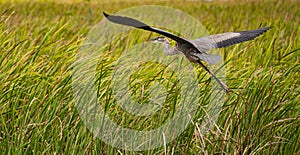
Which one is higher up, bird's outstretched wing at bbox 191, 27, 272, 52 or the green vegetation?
bird's outstretched wing at bbox 191, 27, 272, 52

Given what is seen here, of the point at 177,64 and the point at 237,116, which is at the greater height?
the point at 177,64

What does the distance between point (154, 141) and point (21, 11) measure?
4.99 m

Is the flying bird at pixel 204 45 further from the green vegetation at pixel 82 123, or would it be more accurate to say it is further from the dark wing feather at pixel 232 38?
the green vegetation at pixel 82 123

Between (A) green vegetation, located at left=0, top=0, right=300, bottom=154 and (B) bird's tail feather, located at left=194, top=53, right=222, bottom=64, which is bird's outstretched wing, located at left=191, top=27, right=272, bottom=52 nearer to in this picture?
(B) bird's tail feather, located at left=194, top=53, right=222, bottom=64

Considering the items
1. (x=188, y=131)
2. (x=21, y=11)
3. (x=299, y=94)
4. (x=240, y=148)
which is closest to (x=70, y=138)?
(x=188, y=131)

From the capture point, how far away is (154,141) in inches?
91.9

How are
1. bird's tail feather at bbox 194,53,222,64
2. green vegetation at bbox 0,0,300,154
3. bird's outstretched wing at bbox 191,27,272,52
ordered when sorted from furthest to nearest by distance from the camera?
green vegetation at bbox 0,0,300,154 → bird's outstretched wing at bbox 191,27,272,52 → bird's tail feather at bbox 194,53,222,64

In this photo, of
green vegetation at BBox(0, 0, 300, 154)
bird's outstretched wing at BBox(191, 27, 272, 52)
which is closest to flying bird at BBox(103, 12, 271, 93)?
bird's outstretched wing at BBox(191, 27, 272, 52)

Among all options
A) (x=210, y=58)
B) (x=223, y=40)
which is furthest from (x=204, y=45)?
(x=210, y=58)

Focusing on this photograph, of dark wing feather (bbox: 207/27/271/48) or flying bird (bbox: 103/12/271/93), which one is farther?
dark wing feather (bbox: 207/27/271/48)

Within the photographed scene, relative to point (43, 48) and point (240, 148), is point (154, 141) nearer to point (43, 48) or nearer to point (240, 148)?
point (240, 148)

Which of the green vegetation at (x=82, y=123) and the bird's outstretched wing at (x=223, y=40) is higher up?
the bird's outstretched wing at (x=223, y=40)

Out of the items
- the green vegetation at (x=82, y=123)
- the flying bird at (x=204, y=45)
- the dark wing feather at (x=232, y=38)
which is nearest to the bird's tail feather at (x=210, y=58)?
the flying bird at (x=204, y=45)

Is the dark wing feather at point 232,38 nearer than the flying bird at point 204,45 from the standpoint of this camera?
No
